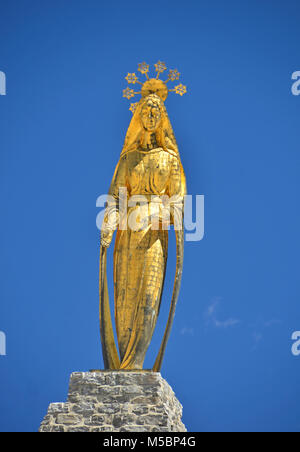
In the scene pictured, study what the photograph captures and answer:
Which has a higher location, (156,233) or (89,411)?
(156,233)

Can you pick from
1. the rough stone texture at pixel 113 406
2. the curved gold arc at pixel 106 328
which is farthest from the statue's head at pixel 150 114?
the rough stone texture at pixel 113 406

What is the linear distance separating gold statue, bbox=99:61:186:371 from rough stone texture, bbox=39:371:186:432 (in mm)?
810

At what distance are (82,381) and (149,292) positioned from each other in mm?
2189

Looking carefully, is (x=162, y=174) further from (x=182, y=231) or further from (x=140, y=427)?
(x=140, y=427)

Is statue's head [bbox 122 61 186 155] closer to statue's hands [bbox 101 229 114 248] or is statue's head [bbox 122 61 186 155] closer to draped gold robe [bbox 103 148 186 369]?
draped gold robe [bbox 103 148 186 369]

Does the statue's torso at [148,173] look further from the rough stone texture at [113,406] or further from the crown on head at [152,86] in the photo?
the rough stone texture at [113,406]

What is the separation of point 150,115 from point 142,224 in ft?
6.85

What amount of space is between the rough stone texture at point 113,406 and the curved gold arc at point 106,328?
40.0 inches

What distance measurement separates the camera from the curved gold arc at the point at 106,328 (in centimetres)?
1694

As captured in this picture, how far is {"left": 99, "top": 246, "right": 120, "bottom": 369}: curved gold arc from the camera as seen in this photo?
667 inches

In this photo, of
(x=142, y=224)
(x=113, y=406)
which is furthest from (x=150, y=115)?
(x=113, y=406)

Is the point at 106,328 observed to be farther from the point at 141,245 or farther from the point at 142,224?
the point at 142,224
